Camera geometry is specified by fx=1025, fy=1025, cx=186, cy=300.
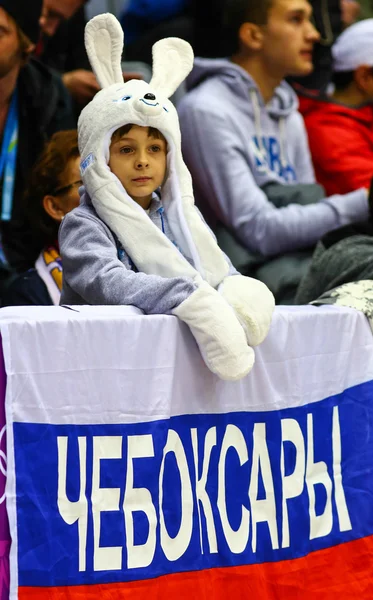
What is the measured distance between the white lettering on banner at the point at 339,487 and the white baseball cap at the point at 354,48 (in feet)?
9.64

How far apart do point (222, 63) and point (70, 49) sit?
2.53ft

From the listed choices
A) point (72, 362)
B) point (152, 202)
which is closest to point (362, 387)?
point (152, 202)

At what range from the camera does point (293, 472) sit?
8.52 feet

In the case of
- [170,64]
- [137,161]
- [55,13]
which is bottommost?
[55,13]

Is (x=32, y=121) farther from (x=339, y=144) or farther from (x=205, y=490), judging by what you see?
(x=205, y=490)

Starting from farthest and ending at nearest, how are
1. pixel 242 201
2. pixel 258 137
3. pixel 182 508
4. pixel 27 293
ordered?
1. pixel 258 137
2. pixel 242 201
3. pixel 27 293
4. pixel 182 508

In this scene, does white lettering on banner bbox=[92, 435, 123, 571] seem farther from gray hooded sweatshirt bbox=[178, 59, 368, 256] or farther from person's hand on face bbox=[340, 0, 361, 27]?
person's hand on face bbox=[340, 0, 361, 27]

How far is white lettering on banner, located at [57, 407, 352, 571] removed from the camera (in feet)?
7.27

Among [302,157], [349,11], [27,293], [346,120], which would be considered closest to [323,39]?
[349,11]

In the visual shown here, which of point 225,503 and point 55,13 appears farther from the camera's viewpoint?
point 55,13

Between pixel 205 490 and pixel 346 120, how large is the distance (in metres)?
2.87

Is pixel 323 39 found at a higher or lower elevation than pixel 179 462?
lower

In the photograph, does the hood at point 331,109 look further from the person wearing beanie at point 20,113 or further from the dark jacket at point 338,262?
the person wearing beanie at point 20,113

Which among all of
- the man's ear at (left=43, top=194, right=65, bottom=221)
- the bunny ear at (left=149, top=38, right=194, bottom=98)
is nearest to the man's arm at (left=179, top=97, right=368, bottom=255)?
the man's ear at (left=43, top=194, right=65, bottom=221)
